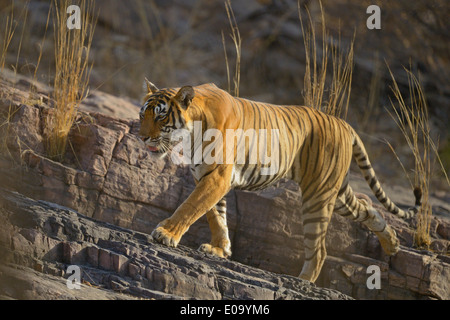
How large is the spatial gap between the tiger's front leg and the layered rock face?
1179mm

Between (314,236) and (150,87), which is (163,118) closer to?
(150,87)

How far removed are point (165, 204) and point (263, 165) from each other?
119 cm

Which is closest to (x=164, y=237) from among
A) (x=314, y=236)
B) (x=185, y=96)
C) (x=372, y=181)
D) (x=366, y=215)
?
(x=185, y=96)

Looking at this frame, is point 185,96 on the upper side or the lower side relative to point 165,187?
upper

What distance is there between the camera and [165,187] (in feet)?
19.2

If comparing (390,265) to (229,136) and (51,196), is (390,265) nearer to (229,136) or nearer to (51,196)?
(229,136)

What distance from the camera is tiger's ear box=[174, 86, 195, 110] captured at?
4543mm

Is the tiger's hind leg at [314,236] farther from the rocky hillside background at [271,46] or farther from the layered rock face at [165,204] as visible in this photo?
the rocky hillside background at [271,46]

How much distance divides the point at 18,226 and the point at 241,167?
5.11ft

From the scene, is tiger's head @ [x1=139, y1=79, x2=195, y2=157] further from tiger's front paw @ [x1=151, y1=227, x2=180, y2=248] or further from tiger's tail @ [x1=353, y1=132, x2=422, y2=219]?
tiger's tail @ [x1=353, y1=132, x2=422, y2=219]

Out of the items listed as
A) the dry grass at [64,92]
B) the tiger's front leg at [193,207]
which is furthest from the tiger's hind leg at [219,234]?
the dry grass at [64,92]

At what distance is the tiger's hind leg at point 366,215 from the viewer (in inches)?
217

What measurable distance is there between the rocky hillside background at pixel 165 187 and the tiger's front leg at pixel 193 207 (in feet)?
0.36

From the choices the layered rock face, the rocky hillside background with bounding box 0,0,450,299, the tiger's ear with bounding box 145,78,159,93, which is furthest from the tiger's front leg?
the layered rock face
